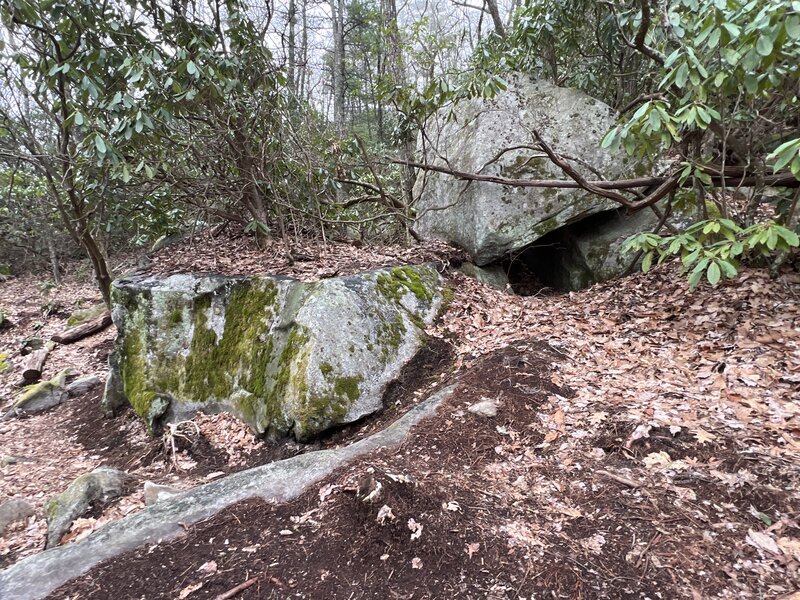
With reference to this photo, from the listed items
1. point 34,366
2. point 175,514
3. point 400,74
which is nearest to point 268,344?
point 175,514

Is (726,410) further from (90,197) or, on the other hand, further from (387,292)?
(90,197)

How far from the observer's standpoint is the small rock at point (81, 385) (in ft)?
21.9

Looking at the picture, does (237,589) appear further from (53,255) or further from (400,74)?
(53,255)

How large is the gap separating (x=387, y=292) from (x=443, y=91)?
2.87 meters

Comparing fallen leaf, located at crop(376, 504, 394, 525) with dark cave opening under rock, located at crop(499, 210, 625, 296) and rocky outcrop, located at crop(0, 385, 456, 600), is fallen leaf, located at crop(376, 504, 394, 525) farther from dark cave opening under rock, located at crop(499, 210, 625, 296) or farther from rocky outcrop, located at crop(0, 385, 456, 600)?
dark cave opening under rock, located at crop(499, 210, 625, 296)

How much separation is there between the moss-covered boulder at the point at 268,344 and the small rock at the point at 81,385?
131 cm

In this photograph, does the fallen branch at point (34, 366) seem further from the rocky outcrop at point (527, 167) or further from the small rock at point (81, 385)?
the rocky outcrop at point (527, 167)

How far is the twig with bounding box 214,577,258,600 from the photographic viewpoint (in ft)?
6.57

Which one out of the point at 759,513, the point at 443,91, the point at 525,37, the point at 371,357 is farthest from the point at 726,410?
the point at 525,37

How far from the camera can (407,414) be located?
364 cm

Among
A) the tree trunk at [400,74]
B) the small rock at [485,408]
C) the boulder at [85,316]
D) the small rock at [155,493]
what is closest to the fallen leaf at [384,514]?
the small rock at [485,408]

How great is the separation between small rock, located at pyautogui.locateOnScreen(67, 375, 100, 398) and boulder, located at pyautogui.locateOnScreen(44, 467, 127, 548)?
3.75 m

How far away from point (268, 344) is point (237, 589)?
295cm

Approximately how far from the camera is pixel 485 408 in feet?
11.3
